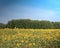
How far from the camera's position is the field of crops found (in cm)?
1142

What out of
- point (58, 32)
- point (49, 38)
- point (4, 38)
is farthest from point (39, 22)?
point (4, 38)

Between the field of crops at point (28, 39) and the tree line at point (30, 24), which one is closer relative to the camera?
the field of crops at point (28, 39)

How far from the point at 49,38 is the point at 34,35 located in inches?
34.9

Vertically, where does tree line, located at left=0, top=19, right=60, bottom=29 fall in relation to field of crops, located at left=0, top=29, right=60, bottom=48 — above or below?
above

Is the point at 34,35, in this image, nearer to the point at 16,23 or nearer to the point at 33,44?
the point at 33,44

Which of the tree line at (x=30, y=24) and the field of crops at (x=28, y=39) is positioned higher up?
the tree line at (x=30, y=24)

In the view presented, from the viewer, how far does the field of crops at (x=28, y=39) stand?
1142cm

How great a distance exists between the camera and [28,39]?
39.4 ft

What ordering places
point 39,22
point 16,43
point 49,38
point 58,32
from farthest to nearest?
point 39,22 → point 58,32 → point 49,38 → point 16,43

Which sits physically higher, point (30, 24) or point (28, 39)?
point (30, 24)

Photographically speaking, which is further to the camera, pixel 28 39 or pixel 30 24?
pixel 30 24

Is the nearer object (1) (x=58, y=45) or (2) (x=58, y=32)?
(1) (x=58, y=45)

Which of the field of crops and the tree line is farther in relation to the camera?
the tree line

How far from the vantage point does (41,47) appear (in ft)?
38.1
